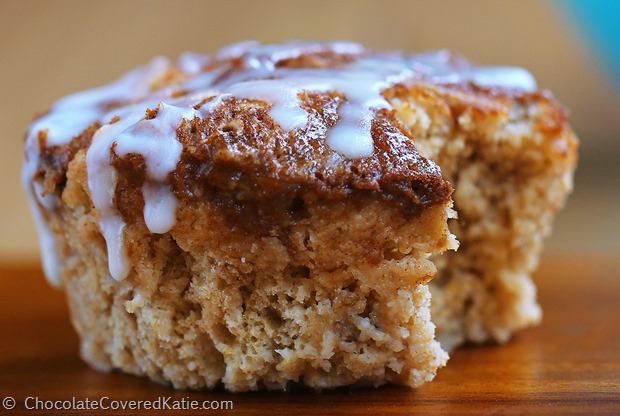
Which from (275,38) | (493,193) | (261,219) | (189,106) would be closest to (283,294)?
(261,219)

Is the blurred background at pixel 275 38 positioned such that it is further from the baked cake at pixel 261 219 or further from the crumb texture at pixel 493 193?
the baked cake at pixel 261 219

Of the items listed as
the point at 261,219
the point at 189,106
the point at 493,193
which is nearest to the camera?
the point at 261,219

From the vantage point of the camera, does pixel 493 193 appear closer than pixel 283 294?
No

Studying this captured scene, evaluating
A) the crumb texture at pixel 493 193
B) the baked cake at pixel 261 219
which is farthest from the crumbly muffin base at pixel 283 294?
the crumb texture at pixel 493 193

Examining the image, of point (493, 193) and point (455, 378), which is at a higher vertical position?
point (493, 193)

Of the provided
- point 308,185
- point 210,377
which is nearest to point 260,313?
point 210,377

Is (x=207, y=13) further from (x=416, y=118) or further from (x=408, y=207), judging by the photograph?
(x=408, y=207)

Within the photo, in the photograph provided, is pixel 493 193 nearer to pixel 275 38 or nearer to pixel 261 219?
pixel 261 219
